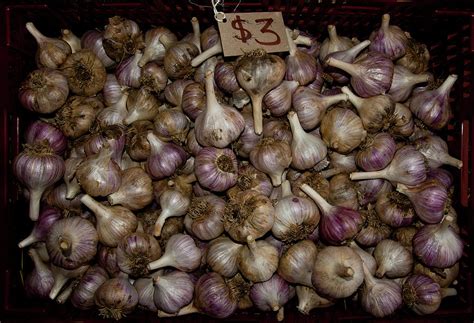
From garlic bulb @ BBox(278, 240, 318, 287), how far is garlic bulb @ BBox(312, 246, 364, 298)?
0.10 ft

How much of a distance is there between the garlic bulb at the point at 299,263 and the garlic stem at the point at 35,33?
1.46 metres

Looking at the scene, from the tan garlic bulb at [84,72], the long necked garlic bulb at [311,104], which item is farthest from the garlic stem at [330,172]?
the tan garlic bulb at [84,72]

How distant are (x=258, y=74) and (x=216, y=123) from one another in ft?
0.84

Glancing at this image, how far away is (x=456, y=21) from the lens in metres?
2.05

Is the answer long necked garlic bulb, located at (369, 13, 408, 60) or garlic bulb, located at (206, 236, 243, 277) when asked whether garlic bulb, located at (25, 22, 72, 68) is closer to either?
garlic bulb, located at (206, 236, 243, 277)

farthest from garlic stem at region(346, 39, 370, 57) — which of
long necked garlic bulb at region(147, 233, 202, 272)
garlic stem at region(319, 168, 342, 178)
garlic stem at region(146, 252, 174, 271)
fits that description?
garlic stem at region(146, 252, 174, 271)

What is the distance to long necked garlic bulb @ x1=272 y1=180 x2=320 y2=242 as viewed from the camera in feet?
5.63

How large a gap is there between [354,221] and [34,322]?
4.53 ft

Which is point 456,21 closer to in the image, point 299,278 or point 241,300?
point 299,278

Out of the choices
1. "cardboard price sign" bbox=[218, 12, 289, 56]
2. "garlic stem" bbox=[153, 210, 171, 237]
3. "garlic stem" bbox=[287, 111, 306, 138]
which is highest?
"cardboard price sign" bbox=[218, 12, 289, 56]

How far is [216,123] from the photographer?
5.72ft

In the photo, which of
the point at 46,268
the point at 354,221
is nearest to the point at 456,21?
the point at 354,221

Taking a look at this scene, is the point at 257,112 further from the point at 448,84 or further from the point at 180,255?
the point at 448,84

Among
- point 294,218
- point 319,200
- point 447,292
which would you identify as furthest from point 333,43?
point 447,292
